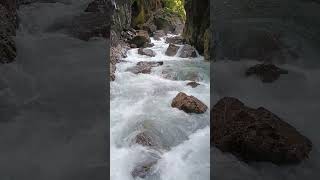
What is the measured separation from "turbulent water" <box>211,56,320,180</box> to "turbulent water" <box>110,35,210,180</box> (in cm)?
37

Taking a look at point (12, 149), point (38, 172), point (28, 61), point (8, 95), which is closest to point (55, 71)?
point (28, 61)

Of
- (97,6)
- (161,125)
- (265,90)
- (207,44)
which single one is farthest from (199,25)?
(161,125)

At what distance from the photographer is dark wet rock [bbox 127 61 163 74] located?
11.4 meters

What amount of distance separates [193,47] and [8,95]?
7.82m

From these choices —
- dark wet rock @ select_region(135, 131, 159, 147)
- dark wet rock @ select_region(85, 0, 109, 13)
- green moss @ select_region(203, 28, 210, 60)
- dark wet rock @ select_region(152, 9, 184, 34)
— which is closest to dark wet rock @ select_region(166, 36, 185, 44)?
dark wet rock @ select_region(152, 9, 184, 34)

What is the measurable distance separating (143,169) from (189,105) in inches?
87.5

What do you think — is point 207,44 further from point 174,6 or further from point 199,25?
point 174,6

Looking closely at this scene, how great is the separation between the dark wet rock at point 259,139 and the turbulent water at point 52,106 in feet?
6.64

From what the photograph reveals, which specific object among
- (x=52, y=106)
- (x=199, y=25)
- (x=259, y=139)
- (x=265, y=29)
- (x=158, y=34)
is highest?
(x=265, y=29)

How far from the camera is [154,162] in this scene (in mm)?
6172

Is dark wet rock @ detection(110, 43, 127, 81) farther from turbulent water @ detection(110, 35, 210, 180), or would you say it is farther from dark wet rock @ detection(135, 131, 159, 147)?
dark wet rock @ detection(135, 131, 159, 147)

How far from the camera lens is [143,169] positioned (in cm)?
599

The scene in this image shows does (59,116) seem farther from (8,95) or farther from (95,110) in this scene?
(8,95)

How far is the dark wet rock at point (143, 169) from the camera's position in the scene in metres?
5.90
